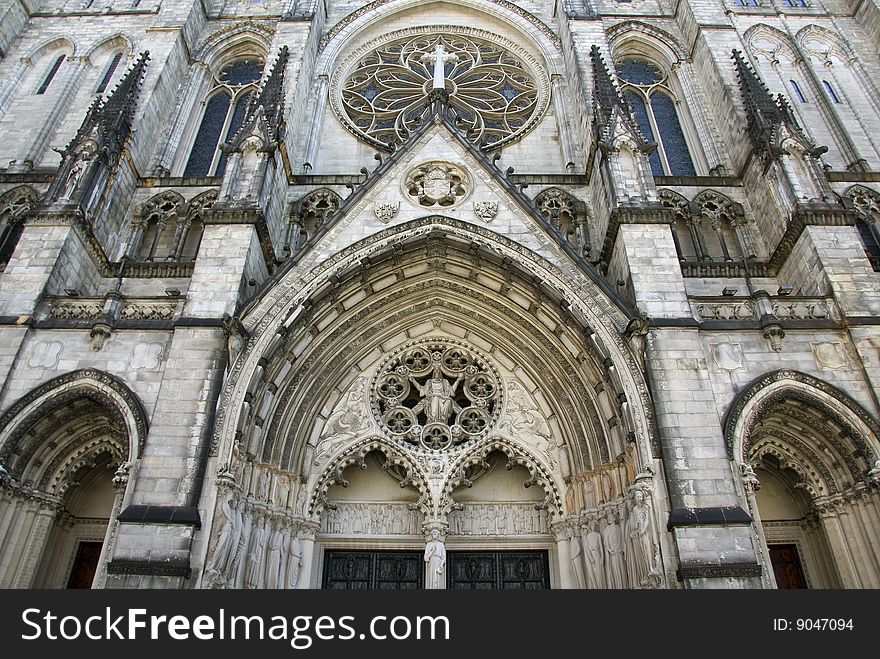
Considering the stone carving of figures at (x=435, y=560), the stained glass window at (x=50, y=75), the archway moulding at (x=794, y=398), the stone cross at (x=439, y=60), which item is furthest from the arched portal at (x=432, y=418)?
the stained glass window at (x=50, y=75)

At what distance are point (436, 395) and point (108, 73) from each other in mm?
13429

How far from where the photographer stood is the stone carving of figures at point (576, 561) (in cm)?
971

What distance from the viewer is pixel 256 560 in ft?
30.4

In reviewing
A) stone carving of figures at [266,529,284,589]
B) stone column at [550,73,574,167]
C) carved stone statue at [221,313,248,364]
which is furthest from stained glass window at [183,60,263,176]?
stone carving of figures at [266,529,284,589]

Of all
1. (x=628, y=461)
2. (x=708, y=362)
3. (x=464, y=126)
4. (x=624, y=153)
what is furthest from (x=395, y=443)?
(x=464, y=126)

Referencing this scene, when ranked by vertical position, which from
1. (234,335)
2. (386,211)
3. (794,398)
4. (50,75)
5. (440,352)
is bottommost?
(794,398)

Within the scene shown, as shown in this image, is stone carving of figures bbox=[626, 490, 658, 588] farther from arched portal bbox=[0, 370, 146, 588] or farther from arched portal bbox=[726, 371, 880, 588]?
arched portal bbox=[0, 370, 146, 588]

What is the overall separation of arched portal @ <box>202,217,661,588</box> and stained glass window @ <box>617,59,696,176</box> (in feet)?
23.1

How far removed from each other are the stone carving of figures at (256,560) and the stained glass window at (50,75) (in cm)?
1412

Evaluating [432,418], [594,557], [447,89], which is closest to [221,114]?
[447,89]

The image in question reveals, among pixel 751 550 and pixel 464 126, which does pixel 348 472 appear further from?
pixel 464 126

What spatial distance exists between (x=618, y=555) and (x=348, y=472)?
4976 mm

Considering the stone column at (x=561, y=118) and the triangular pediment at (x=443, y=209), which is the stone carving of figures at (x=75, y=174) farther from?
the stone column at (x=561, y=118)

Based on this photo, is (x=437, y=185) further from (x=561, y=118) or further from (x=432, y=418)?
(x=561, y=118)
